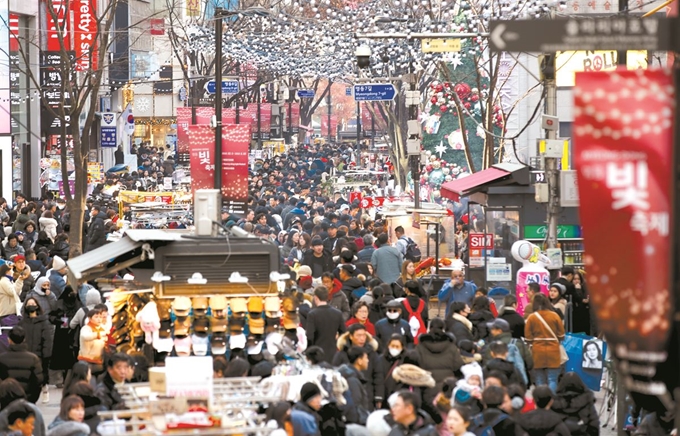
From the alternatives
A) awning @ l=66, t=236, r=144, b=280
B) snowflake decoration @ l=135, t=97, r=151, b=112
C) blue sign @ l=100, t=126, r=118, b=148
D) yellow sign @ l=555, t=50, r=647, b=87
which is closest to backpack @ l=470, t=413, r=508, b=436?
awning @ l=66, t=236, r=144, b=280

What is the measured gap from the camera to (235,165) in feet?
78.6

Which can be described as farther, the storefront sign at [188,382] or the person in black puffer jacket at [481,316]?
the person in black puffer jacket at [481,316]

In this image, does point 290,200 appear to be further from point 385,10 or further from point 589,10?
point 589,10

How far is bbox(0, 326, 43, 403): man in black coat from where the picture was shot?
13930 mm

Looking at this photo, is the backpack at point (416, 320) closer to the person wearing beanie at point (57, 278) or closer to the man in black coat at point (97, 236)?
the person wearing beanie at point (57, 278)

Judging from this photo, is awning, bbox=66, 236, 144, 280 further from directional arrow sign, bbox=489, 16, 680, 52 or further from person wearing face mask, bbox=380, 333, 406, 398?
directional arrow sign, bbox=489, 16, 680, 52

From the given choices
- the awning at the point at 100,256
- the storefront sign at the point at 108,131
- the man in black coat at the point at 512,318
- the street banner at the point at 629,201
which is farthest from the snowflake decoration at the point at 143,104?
the street banner at the point at 629,201

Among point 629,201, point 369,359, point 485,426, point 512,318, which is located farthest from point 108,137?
point 629,201

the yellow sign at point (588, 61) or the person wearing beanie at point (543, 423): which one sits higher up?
the yellow sign at point (588, 61)

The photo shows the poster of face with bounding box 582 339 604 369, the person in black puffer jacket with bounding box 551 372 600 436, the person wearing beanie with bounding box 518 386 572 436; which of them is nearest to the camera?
the person wearing beanie with bounding box 518 386 572 436

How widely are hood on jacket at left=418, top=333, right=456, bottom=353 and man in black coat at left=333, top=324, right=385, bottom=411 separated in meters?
0.49

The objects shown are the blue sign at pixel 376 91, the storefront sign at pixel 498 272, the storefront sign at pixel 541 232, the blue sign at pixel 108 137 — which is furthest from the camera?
the blue sign at pixel 108 137

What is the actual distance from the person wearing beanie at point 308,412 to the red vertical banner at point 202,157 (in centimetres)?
1284

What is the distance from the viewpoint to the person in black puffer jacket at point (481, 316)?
1508 cm
